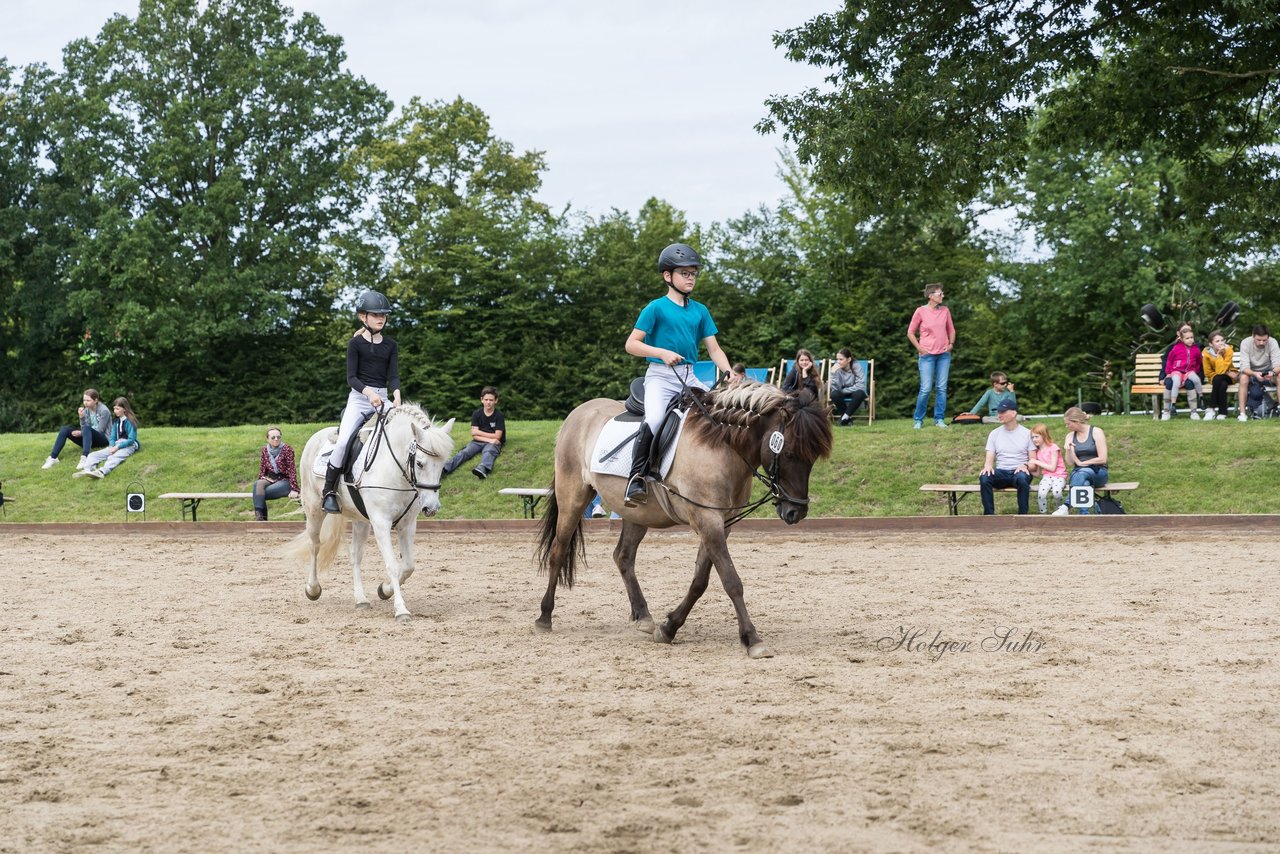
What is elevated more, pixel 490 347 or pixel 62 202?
pixel 62 202

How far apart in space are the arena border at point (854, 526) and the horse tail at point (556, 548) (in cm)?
300

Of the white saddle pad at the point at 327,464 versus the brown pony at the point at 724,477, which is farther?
the white saddle pad at the point at 327,464

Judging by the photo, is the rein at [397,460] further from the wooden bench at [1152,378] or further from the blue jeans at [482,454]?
the wooden bench at [1152,378]

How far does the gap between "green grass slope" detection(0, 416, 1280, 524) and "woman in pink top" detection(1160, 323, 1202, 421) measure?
0.31m

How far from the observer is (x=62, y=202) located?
132 ft

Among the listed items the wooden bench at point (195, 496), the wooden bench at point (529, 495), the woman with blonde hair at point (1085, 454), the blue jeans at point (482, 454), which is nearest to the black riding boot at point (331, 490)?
the wooden bench at point (529, 495)

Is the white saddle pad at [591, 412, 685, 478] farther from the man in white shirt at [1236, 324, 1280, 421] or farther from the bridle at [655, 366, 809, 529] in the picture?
the man in white shirt at [1236, 324, 1280, 421]

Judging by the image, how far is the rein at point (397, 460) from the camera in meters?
10.2

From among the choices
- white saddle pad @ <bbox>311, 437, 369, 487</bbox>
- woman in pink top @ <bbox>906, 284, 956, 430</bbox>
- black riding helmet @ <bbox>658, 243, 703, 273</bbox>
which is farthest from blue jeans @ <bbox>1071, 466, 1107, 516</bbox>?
white saddle pad @ <bbox>311, 437, 369, 487</bbox>

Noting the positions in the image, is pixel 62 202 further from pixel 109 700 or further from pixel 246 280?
pixel 109 700

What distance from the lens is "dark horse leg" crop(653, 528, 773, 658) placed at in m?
8.09

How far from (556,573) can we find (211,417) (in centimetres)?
2911

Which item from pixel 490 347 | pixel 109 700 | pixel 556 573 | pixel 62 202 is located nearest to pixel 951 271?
pixel 490 347

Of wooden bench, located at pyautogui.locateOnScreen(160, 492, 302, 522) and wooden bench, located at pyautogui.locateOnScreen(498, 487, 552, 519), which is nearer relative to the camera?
wooden bench, located at pyautogui.locateOnScreen(498, 487, 552, 519)
